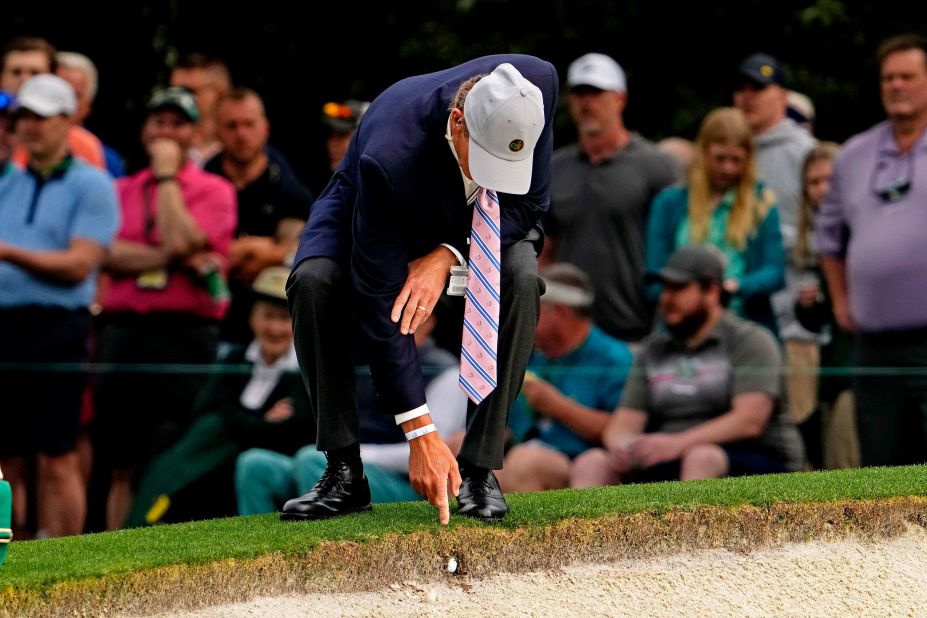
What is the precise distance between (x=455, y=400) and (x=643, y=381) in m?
0.94

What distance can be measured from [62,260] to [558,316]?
2556mm

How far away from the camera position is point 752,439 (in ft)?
24.5

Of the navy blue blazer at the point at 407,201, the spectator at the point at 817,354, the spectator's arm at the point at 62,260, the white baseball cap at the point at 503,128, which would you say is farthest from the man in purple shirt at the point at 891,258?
the spectator's arm at the point at 62,260

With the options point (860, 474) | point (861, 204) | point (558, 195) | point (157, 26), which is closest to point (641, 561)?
point (860, 474)

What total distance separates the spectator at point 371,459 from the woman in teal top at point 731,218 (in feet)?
5.04

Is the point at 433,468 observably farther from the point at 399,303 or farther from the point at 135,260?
the point at 135,260

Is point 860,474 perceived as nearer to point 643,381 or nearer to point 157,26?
point 643,381

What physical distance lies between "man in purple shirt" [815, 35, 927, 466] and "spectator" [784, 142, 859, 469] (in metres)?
0.14

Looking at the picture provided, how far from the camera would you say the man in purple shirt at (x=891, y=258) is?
753cm

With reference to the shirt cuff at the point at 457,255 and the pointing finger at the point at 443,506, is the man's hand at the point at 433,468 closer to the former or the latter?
the pointing finger at the point at 443,506

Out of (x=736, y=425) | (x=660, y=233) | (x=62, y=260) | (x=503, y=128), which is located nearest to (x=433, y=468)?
(x=503, y=128)

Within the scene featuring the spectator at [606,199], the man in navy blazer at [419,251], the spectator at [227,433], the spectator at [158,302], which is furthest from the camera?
the spectator at [606,199]

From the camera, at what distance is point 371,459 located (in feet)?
24.1

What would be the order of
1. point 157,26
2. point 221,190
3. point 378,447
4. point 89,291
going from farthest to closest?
point 157,26 < point 221,190 < point 89,291 < point 378,447
